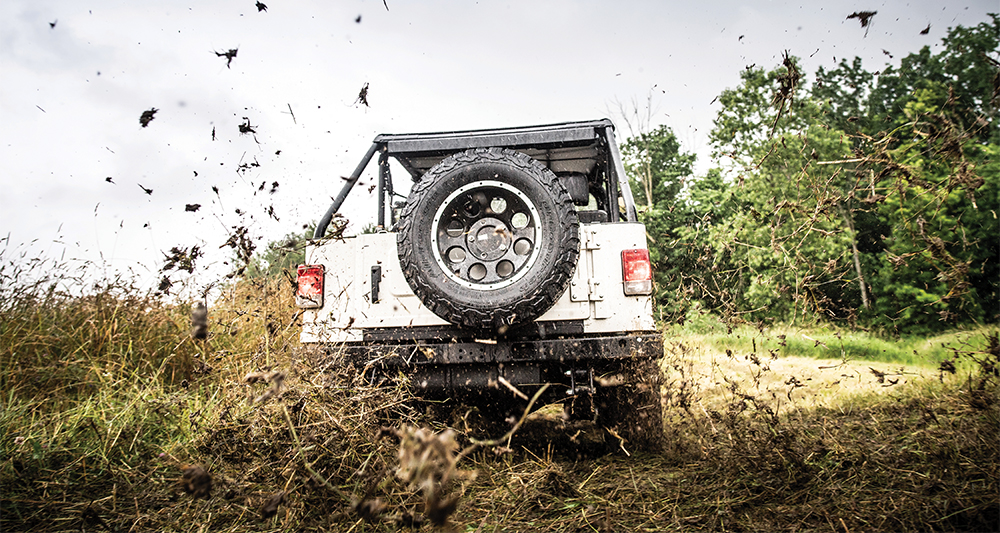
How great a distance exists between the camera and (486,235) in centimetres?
304

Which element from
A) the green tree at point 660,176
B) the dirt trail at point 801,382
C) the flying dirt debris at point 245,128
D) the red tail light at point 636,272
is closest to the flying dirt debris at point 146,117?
the flying dirt debris at point 245,128

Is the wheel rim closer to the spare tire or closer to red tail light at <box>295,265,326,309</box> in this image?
the spare tire

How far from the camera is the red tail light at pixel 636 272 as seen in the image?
10.6 ft

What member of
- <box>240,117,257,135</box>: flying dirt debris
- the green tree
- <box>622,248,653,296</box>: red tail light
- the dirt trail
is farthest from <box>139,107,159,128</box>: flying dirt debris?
the green tree

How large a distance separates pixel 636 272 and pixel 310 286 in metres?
2.08

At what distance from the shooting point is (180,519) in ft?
7.91

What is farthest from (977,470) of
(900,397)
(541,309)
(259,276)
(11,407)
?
(11,407)

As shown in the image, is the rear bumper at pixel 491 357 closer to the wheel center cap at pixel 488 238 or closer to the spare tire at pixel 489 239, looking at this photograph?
the spare tire at pixel 489 239

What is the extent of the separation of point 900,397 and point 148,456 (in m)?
5.89

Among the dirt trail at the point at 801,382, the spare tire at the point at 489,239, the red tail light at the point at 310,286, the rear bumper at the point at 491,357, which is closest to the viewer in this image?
the spare tire at the point at 489,239

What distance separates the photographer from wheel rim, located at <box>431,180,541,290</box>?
9.52ft

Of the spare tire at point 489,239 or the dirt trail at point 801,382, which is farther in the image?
the dirt trail at point 801,382

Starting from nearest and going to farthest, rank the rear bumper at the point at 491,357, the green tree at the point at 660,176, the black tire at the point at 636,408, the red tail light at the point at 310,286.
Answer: the rear bumper at the point at 491,357
the black tire at the point at 636,408
the red tail light at the point at 310,286
the green tree at the point at 660,176

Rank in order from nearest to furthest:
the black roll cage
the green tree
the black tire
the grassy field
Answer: the grassy field → the black tire → the black roll cage → the green tree
